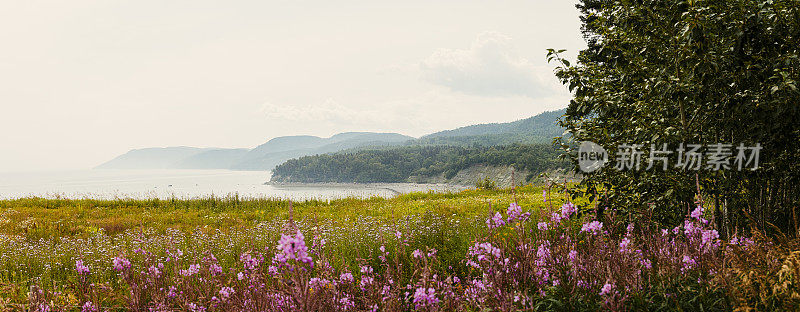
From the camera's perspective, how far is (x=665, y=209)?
16.5ft

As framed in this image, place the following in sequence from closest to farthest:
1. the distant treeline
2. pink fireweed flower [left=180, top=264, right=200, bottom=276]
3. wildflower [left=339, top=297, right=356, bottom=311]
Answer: wildflower [left=339, top=297, right=356, bottom=311] < pink fireweed flower [left=180, top=264, right=200, bottom=276] < the distant treeline

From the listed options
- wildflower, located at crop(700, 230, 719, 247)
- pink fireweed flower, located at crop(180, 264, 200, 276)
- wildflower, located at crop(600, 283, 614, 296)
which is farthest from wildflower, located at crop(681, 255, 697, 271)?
pink fireweed flower, located at crop(180, 264, 200, 276)

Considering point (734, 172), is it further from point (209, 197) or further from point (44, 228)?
point (209, 197)

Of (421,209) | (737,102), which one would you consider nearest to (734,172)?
(737,102)

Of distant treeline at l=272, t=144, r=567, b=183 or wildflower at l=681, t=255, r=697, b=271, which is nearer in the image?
wildflower at l=681, t=255, r=697, b=271

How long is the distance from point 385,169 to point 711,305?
457 ft

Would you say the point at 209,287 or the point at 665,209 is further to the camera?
the point at 665,209

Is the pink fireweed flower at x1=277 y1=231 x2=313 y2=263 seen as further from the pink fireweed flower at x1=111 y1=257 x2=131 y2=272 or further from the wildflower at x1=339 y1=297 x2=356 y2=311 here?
the pink fireweed flower at x1=111 y1=257 x2=131 y2=272

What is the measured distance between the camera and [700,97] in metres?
4.42

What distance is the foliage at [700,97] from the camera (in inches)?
157

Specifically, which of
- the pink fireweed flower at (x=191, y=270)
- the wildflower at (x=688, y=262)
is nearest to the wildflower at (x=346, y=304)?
the pink fireweed flower at (x=191, y=270)

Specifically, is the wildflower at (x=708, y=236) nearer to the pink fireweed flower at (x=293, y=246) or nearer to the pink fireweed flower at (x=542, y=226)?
the pink fireweed flower at (x=542, y=226)

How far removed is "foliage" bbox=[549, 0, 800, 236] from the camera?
13.1ft

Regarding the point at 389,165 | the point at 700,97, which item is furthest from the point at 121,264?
the point at 389,165
